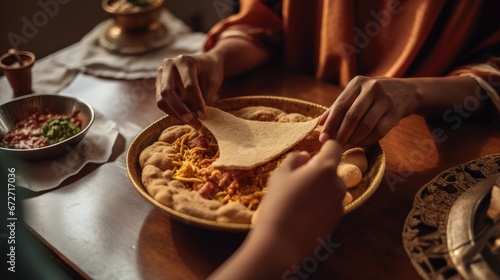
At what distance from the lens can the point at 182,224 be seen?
1108 mm

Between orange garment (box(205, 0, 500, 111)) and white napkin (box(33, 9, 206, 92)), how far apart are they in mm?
270

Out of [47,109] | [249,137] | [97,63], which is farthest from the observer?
[97,63]

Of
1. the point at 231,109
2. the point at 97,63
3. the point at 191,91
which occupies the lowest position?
the point at 97,63

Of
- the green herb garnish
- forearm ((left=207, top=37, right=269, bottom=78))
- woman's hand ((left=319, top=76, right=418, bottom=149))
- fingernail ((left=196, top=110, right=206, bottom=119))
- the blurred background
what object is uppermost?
woman's hand ((left=319, top=76, right=418, bottom=149))

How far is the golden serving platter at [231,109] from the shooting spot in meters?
0.96

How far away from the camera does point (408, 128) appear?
4.73 ft

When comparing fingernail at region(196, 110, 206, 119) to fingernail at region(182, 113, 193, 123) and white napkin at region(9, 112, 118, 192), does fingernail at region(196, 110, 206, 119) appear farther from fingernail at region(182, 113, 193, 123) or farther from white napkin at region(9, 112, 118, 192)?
white napkin at region(9, 112, 118, 192)

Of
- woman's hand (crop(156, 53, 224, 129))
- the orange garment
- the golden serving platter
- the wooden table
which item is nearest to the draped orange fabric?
the orange garment

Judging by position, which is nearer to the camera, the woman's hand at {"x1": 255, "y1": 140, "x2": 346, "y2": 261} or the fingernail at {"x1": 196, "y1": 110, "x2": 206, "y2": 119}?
the woman's hand at {"x1": 255, "y1": 140, "x2": 346, "y2": 261}

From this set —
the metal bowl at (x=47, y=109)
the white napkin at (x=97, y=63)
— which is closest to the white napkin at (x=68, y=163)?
the metal bowl at (x=47, y=109)

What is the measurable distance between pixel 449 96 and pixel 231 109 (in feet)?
2.17

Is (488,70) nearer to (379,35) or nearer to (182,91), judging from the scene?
(379,35)

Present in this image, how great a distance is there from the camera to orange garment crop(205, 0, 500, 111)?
1490 mm

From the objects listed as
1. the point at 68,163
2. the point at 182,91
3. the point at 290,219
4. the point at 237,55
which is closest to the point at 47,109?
the point at 68,163
